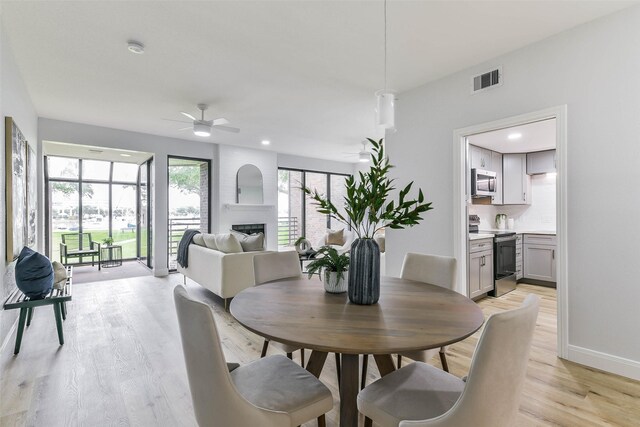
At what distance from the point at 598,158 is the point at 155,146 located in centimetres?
626

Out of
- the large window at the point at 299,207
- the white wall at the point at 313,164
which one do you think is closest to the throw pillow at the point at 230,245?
the large window at the point at 299,207

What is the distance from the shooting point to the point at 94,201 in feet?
23.2

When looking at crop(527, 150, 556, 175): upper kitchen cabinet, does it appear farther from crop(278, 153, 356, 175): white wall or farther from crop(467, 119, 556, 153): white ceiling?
crop(278, 153, 356, 175): white wall

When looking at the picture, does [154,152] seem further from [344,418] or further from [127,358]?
[344,418]

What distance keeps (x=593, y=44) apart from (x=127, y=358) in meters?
4.38

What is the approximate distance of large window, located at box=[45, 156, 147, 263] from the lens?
6.62 m

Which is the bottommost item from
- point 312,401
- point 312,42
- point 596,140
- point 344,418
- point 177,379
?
point 177,379

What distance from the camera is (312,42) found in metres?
2.63

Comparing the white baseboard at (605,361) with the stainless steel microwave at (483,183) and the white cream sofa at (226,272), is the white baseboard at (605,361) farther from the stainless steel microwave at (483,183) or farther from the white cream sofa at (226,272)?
the white cream sofa at (226,272)

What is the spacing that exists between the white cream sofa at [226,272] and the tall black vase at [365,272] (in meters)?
2.55

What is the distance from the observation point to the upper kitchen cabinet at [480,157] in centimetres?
455

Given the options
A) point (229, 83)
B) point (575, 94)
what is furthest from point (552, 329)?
point (229, 83)

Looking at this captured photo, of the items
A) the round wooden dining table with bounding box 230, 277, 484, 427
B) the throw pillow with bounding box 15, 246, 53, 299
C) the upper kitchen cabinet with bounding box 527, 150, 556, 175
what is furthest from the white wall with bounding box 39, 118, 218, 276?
the upper kitchen cabinet with bounding box 527, 150, 556, 175

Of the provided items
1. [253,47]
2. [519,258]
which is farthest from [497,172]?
[253,47]
